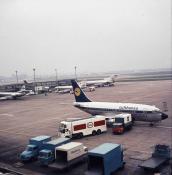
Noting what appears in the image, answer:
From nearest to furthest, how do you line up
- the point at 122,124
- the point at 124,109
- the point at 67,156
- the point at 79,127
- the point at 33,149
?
the point at 67,156, the point at 33,149, the point at 79,127, the point at 122,124, the point at 124,109

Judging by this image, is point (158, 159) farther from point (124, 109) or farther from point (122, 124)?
point (124, 109)

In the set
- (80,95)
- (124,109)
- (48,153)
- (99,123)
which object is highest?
(80,95)

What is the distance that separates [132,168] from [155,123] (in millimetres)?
24108

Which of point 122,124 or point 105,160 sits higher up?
point 122,124

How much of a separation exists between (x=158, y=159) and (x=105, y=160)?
675cm

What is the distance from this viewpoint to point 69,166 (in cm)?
3272

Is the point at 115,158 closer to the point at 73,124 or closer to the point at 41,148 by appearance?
the point at 41,148

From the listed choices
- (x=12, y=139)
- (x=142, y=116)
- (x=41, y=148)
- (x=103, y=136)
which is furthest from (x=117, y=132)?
(x=12, y=139)

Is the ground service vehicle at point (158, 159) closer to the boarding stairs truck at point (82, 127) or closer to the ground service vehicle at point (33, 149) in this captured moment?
the ground service vehicle at point (33, 149)

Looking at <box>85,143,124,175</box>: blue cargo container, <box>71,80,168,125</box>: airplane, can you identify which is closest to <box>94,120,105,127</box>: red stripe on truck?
<box>71,80,168,125</box>: airplane

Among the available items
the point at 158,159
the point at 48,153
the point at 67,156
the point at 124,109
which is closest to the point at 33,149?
the point at 48,153

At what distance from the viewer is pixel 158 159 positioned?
32.2m

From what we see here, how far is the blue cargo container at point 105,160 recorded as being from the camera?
96.8 feet

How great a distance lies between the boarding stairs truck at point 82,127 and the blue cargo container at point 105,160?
1488 centimetres
